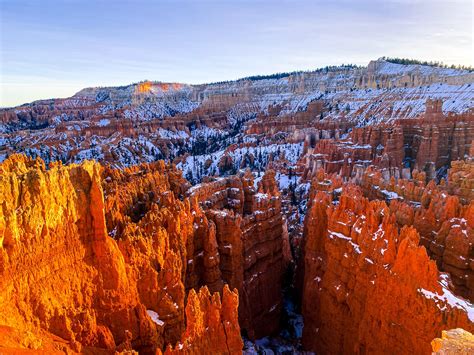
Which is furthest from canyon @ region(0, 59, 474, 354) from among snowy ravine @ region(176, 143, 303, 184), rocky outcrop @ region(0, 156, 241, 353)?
snowy ravine @ region(176, 143, 303, 184)

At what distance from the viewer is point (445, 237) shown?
18.8 m

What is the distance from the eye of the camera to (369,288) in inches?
648

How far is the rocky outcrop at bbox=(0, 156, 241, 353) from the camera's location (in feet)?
31.5

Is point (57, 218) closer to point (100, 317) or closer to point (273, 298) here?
point (100, 317)

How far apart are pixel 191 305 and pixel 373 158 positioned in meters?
42.3

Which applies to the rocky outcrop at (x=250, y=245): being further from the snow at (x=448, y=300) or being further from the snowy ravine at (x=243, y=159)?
the snowy ravine at (x=243, y=159)

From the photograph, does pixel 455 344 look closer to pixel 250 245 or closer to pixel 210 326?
pixel 210 326

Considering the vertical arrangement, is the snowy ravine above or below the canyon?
below

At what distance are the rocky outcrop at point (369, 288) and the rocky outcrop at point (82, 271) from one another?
6.55m

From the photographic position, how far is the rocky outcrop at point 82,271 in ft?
31.5

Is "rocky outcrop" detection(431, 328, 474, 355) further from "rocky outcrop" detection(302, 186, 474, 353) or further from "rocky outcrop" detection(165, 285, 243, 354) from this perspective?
"rocky outcrop" detection(165, 285, 243, 354)

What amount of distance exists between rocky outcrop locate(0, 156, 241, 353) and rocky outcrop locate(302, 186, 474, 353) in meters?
6.55

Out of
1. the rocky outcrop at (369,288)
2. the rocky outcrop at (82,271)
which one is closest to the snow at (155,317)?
the rocky outcrop at (82,271)

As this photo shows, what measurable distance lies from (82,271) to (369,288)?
11697 mm
